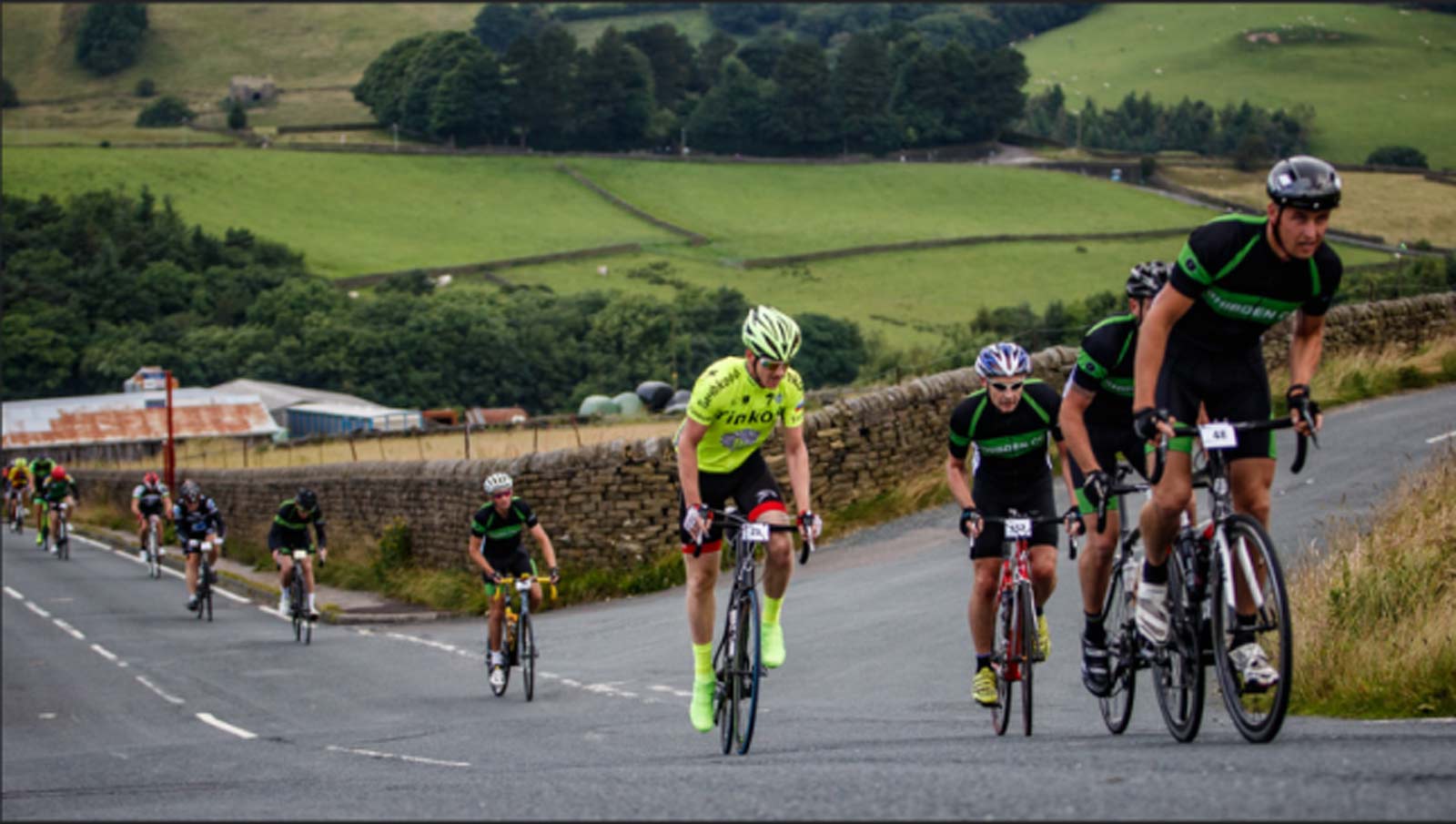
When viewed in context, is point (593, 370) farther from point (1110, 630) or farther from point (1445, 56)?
point (1110, 630)

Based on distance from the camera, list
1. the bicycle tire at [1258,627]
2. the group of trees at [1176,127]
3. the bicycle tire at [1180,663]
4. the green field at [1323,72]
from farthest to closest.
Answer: the group of trees at [1176,127] < the green field at [1323,72] < the bicycle tire at [1180,663] < the bicycle tire at [1258,627]

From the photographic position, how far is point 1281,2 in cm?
3716

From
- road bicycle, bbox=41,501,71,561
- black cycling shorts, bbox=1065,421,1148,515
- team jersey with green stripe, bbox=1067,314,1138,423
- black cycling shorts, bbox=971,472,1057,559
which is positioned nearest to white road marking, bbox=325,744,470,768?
black cycling shorts, bbox=971,472,1057,559

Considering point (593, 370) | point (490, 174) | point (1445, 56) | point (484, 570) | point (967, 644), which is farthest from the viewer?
point (490, 174)

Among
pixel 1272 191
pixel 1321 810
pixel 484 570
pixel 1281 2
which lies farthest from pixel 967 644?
pixel 1281 2

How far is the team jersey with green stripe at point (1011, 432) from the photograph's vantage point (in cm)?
945

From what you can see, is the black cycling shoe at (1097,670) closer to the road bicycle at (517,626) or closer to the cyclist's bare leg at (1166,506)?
the cyclist's bare leg at (1166,506)

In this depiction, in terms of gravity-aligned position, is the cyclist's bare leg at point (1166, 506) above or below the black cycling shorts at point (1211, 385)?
below

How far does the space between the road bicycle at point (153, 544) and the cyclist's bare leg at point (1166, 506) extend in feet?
98.2

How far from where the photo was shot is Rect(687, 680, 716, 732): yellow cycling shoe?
9.28 meters

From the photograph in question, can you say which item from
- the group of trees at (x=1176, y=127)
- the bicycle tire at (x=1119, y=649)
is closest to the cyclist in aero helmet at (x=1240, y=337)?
the bicycle tire at (x=1119, y=649)

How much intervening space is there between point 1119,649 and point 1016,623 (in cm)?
80

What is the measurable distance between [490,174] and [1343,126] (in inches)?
3983

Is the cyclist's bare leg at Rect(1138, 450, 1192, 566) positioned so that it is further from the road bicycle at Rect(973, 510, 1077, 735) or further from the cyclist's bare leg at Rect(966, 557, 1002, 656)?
the cyclist's bare leg at Rect(966, 557, 1002, 656)
